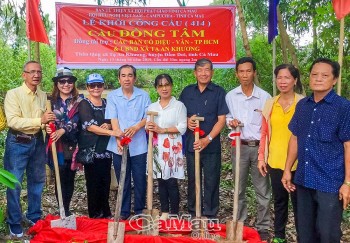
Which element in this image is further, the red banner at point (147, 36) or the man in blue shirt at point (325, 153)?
the red banner at point (147, 36)

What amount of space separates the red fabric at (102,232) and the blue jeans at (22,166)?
0.25 m

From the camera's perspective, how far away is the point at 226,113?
4078 mm

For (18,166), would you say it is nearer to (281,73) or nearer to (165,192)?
(165,192)

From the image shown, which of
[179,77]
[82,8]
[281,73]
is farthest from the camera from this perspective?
[179,77]

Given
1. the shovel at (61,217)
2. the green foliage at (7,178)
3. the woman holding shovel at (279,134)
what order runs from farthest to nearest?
the shovel at (61,217) < the woman holding shovel at (279,134) < the green foliage at (7,178)

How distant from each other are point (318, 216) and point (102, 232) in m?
1.94

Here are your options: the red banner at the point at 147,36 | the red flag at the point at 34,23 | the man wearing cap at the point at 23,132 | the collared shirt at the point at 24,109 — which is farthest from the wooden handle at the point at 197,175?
the red flag at the point at 34,23

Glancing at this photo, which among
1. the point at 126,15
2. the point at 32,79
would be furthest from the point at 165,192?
the point at 126,15

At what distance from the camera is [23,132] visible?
390cm

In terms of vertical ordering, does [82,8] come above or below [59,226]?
above

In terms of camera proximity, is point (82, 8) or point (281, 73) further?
point (82, 8)

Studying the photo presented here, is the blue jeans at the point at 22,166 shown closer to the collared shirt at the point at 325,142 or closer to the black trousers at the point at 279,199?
the black trousers at the point at 279,199

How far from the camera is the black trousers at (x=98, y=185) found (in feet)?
14.1

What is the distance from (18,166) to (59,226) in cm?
66
